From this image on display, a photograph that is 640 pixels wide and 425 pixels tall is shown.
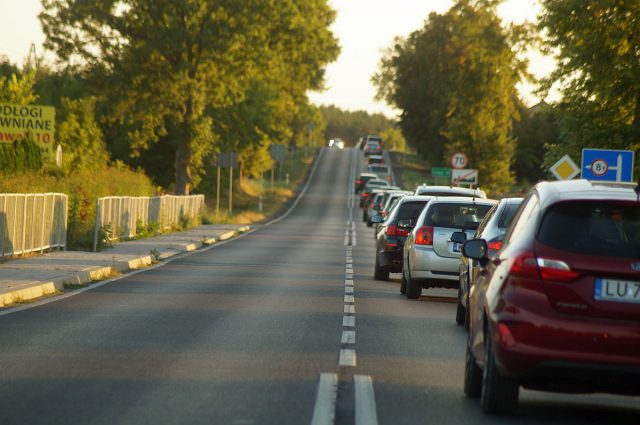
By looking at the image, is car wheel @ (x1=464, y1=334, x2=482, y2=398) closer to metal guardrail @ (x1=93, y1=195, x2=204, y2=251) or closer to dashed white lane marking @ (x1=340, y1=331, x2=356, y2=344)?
dashed white lane marking @ (x1=340, y1=331, x2=356, y2=344)

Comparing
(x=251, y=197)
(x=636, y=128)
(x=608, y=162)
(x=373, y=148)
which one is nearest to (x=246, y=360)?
(x=608, y=162)

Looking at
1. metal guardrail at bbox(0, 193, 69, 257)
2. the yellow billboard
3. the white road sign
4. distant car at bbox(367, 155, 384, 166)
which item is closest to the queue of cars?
metal guardrail at bbox(0, 193, 69, 257)

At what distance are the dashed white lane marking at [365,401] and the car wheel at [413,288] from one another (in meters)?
9.11

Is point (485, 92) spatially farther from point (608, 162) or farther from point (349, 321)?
point (349, 321)

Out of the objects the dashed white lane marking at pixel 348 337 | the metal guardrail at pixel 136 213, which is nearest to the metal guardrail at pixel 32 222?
the metal guardrail at pixel 136 213

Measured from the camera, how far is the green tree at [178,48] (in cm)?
5769

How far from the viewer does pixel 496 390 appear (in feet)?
28.7

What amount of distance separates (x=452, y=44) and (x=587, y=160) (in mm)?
82812

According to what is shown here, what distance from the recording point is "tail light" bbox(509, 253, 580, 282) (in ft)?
26.8

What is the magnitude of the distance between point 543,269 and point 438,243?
37.6 ft

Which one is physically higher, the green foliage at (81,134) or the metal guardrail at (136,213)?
the green foliage at (81,134)

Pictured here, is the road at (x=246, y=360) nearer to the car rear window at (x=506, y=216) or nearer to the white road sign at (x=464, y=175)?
the car rear window at (x=506, y=216)

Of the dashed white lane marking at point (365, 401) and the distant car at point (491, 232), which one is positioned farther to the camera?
the distant car at point (491, 232)

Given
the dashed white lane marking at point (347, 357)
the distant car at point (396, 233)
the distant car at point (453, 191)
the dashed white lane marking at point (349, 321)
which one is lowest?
the dashed white lane marking at point (349, 321)
